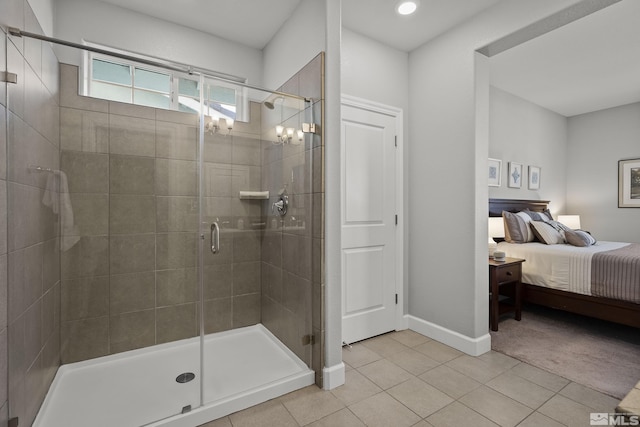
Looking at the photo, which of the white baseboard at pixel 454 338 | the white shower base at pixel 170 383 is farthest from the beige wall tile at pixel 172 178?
the white baseboard at pixel 454 338

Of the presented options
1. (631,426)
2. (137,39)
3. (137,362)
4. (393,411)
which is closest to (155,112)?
(137,39)

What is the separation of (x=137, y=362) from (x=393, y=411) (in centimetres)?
183

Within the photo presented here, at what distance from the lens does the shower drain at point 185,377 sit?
1.89 metres

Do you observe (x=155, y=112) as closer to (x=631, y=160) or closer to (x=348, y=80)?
(x=348, y=80)

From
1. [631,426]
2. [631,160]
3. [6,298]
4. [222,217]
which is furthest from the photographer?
[631,160]

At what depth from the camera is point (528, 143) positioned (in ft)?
15.0

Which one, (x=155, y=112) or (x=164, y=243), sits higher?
(x=155, y=112)

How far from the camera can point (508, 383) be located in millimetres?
1978

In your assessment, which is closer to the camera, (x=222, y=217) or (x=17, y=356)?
(x=17, y=356)

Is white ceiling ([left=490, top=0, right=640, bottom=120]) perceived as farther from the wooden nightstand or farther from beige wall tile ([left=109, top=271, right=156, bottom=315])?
beige wall tile ([left=109, top=271, right=156, bottom=315])

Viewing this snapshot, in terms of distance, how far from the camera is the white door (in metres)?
2.59

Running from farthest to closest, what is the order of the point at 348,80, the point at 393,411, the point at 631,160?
1. the point at 631,160
2. the point at 348,80
3. the point at 393,411

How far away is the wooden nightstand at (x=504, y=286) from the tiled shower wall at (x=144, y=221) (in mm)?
2192

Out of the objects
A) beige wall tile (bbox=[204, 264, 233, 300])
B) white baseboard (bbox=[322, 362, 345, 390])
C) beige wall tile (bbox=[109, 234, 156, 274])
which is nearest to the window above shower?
beige wall tile (bbox=[109, 234, 156, 274])
